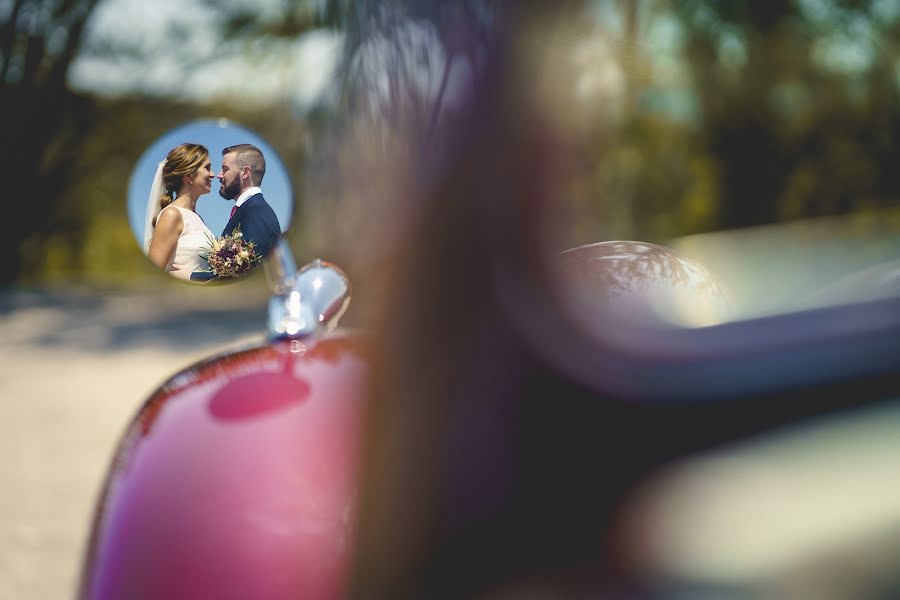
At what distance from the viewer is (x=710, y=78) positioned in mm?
1172

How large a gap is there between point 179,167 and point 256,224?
13cm

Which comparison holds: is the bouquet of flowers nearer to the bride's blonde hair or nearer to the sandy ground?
the bride's blonde hair

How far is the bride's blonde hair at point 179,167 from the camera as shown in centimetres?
104

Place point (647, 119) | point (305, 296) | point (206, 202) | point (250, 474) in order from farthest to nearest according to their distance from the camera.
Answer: point (305, 296) → point (250, 474) → point (647, 119) → point (206, 202)

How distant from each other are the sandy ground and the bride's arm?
1005 mm

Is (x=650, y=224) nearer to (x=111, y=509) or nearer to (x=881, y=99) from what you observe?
(x=881, y=99)

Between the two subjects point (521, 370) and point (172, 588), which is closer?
point (521, 370)

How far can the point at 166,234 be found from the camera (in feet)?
3.41

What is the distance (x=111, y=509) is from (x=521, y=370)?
92cm

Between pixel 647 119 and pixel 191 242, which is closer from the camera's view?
pixel 191 242

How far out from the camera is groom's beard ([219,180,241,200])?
1.04 meters

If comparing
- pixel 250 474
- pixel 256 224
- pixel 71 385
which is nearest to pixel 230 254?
pixel 256 224

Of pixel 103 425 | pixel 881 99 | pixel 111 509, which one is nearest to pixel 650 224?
pixel 881 99

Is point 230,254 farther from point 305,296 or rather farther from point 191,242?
point 305,296
